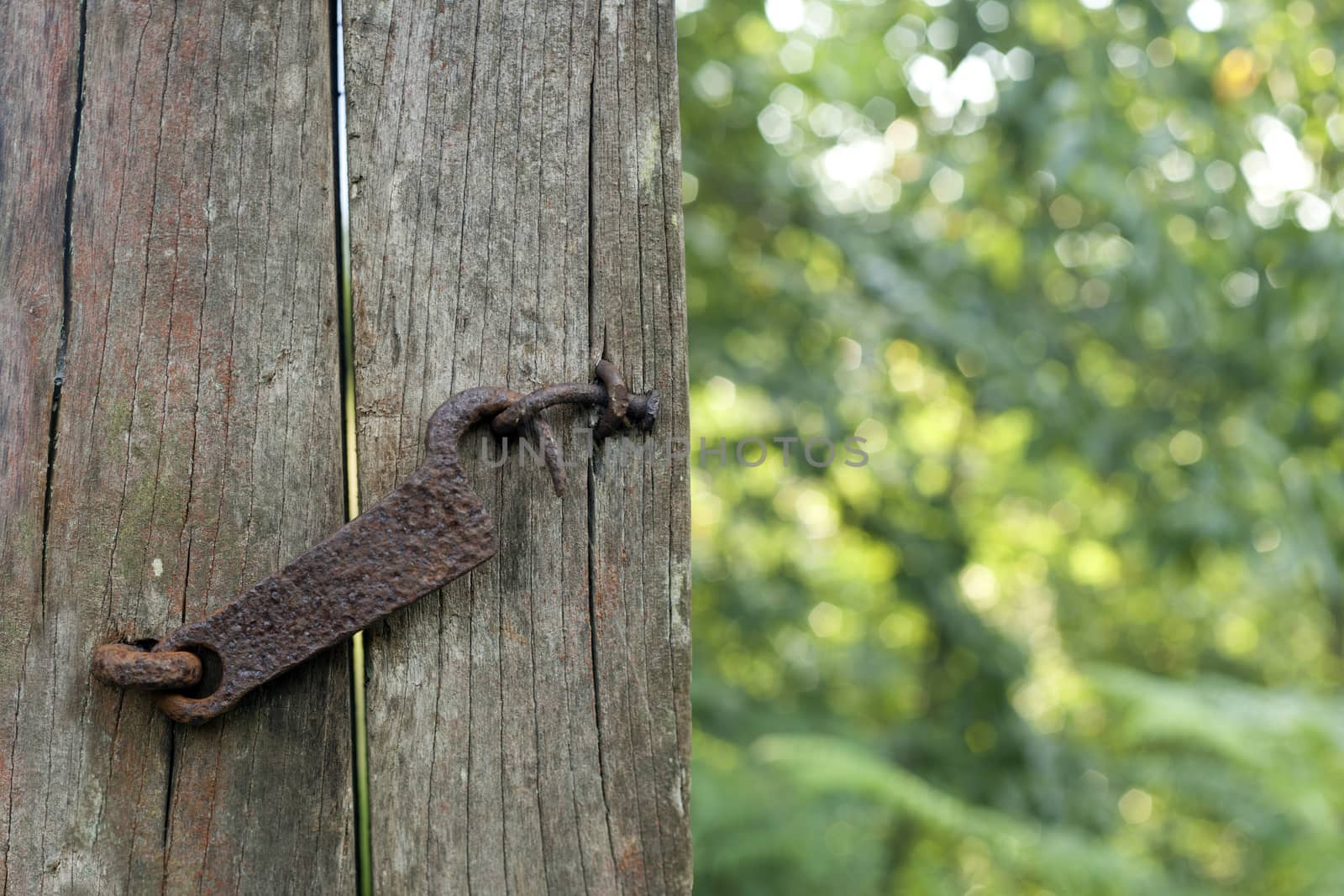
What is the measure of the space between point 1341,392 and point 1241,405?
0.23 meters

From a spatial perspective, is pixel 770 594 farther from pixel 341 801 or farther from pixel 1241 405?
pixel 341 801

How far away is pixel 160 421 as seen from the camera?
2.67 ft

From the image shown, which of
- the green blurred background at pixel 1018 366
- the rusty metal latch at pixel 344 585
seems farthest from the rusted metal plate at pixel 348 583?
the green blurred background at pixel 1018 366

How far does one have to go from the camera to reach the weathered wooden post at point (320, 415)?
0.79 meters

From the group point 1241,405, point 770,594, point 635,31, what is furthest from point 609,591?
point 770,594

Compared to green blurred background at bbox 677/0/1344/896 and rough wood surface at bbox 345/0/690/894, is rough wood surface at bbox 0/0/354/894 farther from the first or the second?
green blurred background at bbox 677/0/1344/896

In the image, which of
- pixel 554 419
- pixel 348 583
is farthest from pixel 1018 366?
pixel 348 583

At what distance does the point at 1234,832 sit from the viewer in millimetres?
4109

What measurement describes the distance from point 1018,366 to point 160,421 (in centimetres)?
218

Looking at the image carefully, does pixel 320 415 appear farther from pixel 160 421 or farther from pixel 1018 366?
pixel 1018 366

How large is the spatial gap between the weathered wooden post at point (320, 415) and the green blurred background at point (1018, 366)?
161 cm

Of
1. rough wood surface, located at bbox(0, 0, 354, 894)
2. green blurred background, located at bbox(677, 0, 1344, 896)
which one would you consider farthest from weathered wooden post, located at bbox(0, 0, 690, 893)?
green blurred background, located at bbox(677, 0, 1344, 896)

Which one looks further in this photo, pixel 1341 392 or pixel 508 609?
pixel 1341 392

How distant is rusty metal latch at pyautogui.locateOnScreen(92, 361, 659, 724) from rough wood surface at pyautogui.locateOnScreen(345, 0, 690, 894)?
0.15ft
